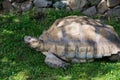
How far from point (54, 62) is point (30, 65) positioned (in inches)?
25.8

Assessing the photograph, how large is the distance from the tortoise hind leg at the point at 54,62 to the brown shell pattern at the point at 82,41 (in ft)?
0.47

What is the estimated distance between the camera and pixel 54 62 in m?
8.60

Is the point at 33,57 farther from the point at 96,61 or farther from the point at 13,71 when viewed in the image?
the point at 96,61

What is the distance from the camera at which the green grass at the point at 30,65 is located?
27.1ft

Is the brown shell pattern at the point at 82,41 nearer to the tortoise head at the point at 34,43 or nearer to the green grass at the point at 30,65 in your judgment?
the tortoise head at the point at 34,43

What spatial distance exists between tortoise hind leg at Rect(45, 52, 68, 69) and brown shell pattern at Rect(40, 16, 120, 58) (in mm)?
142

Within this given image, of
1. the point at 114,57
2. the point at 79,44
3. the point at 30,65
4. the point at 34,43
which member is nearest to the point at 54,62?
the point at 30,65

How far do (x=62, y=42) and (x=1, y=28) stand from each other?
2803 mm

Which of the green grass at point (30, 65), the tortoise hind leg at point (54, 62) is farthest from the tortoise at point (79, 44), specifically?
the green grass at point (30, 65)

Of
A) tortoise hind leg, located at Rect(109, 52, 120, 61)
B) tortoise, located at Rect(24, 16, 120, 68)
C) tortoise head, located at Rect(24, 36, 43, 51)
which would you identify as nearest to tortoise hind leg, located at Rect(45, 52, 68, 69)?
tortoise, located at Rect(24, 16, 120, 68)

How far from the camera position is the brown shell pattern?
28.4 ft

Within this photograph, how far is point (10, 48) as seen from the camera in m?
9.66

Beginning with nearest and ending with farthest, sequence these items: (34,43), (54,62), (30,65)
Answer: (54,62)
(30,65)
(34,43)

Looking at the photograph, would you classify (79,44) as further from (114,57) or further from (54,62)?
(114,57)
